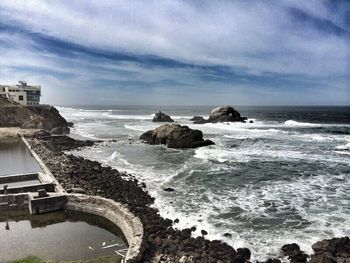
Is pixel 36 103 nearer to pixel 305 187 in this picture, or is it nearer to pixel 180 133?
pixel 180 133

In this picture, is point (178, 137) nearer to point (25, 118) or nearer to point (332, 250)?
point (332, 250)

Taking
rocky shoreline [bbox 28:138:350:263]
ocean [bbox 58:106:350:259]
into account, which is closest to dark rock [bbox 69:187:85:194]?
rocky shoreline [bbox 28:138:350:263]

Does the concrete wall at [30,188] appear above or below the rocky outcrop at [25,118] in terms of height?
below

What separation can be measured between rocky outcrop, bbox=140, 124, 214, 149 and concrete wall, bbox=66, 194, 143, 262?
27.5 m

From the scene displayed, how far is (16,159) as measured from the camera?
126ft

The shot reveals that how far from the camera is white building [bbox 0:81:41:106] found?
8069 cm

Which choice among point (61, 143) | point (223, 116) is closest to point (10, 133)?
point (61, 143)

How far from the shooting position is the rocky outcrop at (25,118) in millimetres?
67188

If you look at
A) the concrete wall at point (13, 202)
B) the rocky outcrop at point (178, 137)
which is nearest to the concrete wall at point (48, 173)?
the concrete wall at point (13, 202)

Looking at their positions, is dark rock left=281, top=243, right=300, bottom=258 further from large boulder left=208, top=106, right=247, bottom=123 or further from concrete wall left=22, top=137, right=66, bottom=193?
Answer: large boulder left=208, top=106, right=247, bottom=123

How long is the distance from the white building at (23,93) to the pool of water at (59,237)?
65290 millimetres

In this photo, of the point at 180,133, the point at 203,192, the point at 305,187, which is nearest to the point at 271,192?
the point at 305,187

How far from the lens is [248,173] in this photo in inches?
1289

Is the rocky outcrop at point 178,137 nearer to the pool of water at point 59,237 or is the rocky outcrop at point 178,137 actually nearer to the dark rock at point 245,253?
the pool of water at point 59,237
